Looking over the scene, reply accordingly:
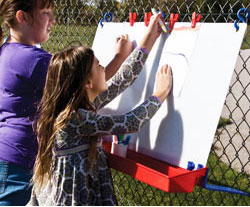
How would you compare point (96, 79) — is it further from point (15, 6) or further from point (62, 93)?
point (15, 6)

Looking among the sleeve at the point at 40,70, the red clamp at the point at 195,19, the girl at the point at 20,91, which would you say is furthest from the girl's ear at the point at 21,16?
the red clamp at the point at 195,19

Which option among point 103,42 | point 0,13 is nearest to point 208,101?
point 103,42

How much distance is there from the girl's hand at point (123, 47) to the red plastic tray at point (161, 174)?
61cm

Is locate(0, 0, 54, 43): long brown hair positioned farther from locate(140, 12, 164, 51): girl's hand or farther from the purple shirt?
locate(140, 12, 164, 51): girl's hand

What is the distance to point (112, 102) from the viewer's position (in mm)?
2264

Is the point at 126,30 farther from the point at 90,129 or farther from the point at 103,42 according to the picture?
the point at 90,129

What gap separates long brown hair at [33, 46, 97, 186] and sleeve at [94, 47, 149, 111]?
0.96 ft

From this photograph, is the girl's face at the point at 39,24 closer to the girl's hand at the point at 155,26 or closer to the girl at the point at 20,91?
the girl at the point at 20,91

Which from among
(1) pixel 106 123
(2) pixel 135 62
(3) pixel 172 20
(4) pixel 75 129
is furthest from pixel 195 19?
(4) pixel 75 129

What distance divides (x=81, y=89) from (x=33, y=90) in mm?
309

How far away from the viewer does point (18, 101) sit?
6.28ft

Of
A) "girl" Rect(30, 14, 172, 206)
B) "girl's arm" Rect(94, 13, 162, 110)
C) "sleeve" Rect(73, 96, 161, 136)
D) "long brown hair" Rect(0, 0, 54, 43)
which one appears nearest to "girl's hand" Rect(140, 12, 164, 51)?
"girl's arm" Rect(94, 13, 162, 110)

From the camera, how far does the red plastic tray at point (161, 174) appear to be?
1.58 metres

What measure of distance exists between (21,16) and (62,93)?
53cm
